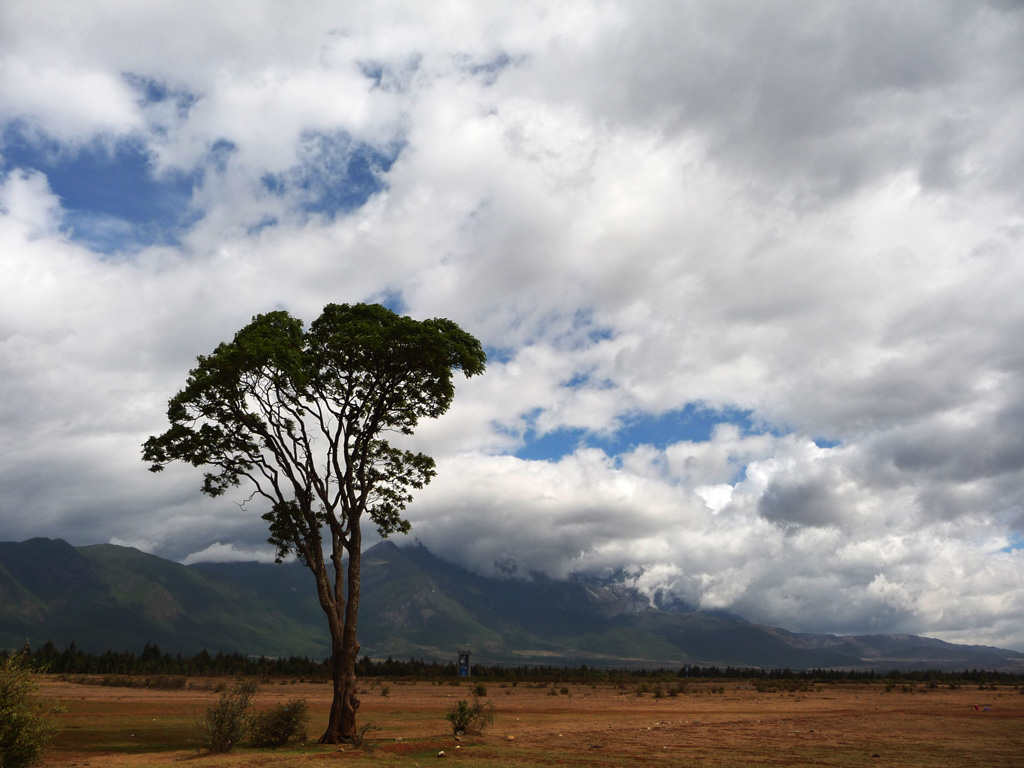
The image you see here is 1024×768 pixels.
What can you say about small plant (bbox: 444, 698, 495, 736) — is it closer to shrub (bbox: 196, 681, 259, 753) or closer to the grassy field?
the grassy field

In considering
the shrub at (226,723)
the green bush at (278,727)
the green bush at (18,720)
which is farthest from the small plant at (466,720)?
the green bush at (18,720)

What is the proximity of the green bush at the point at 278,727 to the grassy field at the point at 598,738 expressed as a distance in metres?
0.81

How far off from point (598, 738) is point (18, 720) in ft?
69.7

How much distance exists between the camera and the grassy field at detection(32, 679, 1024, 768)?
22.7 metres

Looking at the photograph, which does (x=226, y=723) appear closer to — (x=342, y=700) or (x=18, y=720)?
(x=342, y=700)

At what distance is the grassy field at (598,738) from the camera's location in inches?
893

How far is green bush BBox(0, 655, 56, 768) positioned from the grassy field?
2538mm

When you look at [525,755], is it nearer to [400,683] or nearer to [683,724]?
[683,724]

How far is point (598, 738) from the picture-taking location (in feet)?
98.7

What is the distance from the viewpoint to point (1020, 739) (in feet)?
98.8

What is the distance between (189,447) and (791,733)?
2893cm

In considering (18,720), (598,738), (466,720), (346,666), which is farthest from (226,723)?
(598,738)

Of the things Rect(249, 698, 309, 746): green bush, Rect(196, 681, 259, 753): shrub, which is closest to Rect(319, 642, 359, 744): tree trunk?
Rect(249, 698, 309, 746): green bush

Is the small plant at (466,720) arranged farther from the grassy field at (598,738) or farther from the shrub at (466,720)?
the grassy field at (598,738)
